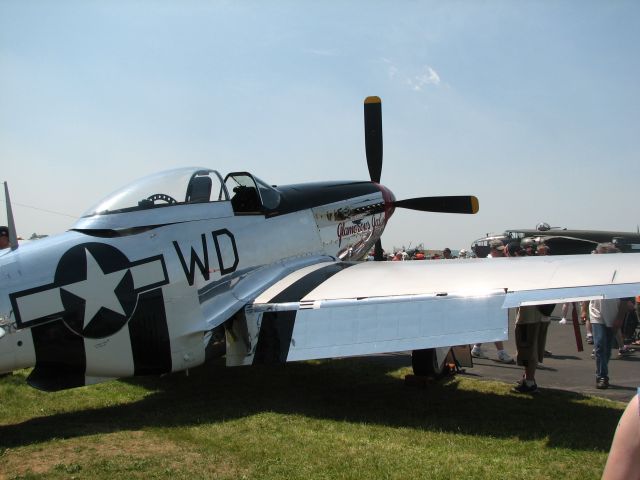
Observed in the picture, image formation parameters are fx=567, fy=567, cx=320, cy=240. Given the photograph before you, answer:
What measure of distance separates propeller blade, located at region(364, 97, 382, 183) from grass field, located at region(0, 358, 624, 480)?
18.4 feet

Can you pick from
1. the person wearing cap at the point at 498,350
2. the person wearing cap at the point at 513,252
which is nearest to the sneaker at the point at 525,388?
the person wearing cap at the point at 498,350

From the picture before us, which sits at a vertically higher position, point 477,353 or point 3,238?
point 3,238

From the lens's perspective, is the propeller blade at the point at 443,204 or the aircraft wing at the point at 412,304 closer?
the aircraft wing at the point at 412,304

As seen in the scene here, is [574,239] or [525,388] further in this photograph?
[574,239]

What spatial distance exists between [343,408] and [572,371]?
3957 millimetres

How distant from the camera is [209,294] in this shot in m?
5.95

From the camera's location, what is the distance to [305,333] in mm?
5520

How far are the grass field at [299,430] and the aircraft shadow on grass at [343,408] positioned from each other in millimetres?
16

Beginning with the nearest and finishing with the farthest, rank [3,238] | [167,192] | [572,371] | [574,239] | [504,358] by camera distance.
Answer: [167,192]
[3,238]
[572,371]
[504,358]
[574,239]

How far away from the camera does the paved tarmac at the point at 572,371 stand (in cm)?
690

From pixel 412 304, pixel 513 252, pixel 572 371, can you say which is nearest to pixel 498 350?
pixel 572 371

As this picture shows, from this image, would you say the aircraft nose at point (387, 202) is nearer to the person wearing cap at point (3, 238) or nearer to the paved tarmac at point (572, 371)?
the paved tarmac at point (572, 371)

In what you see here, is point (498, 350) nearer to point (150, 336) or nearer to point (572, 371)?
point (572, 371)

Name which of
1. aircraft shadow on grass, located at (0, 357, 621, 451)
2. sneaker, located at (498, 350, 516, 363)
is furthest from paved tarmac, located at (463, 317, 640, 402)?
aircraft shadow on grass, located at (0, 357, 621, 451)
